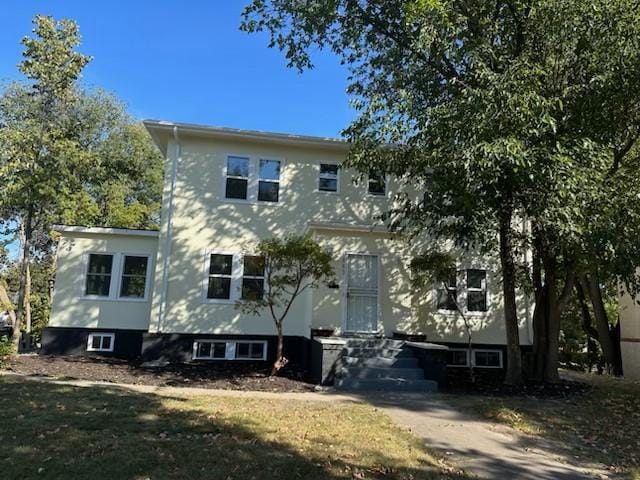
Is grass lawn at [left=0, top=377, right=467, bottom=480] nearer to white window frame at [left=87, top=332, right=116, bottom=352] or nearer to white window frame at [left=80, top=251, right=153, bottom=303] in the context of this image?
white window frame at [left=87, top=332, right=116, bottom=352]

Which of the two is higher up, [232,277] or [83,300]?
[232,277]

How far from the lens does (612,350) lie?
16.6 meters

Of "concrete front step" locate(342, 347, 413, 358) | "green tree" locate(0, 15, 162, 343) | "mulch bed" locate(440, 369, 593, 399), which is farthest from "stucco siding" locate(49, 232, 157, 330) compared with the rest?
"mulch bed" locate(440, 369, 593, 399)

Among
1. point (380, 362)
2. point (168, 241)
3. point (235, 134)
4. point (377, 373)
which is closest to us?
point (377, 373)

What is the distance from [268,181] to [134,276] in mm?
4657

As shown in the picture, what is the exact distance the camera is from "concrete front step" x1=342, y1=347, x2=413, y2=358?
10.6 meters

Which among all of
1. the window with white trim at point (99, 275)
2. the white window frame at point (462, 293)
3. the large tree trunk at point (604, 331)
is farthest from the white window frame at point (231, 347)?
the large tree trunk at point (604, 331)

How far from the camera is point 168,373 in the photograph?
36.9 ft

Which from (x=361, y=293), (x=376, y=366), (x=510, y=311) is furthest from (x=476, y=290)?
(x=376, y=366)

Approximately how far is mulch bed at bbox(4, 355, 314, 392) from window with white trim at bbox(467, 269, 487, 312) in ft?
17.0

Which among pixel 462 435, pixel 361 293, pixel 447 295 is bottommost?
pixel 462 435

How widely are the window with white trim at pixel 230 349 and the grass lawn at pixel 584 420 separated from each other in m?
5.97

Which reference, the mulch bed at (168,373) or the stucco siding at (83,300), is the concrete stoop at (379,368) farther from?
the stucco siding at (83,300)

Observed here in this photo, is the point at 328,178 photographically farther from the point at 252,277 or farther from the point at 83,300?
the point at 83,300
